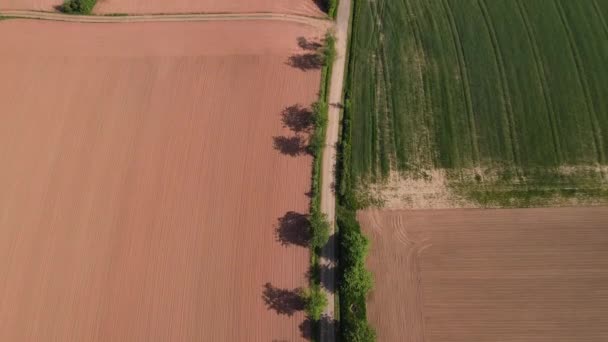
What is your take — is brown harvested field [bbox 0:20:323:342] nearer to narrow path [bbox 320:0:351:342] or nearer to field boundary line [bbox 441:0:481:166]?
narrow path [bbox 320:0:351:342]

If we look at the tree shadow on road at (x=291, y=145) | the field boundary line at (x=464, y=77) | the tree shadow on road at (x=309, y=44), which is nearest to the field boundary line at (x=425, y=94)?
the field boundary line at (x=464, y=77)

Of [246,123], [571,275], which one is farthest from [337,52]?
[571,275]

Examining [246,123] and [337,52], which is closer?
[246,123]

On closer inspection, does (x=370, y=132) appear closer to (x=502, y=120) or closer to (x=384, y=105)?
(x=384, y=105)

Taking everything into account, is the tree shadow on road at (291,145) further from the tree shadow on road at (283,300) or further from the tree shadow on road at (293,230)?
the tree shadow on road at (283,300)

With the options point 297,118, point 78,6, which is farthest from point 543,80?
point 78,6

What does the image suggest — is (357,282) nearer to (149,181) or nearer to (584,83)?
(149,181)
